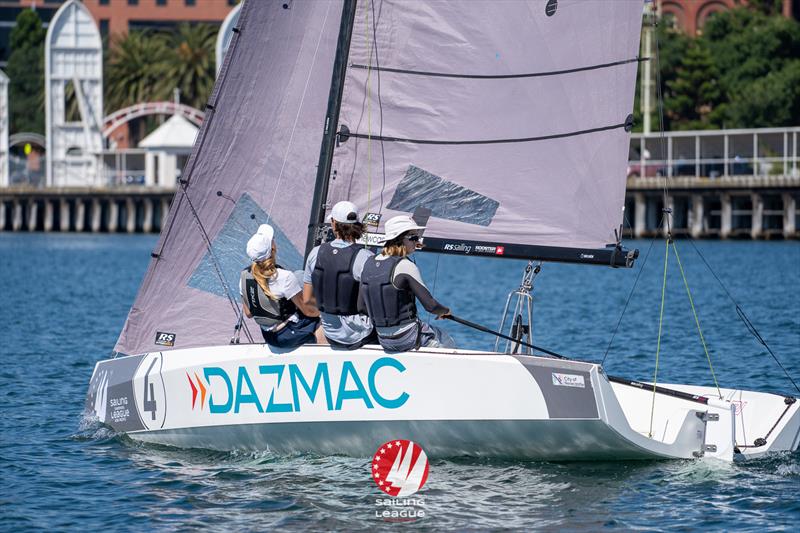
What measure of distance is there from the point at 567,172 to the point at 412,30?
2.06 metres

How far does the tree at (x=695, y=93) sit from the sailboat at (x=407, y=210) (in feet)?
201

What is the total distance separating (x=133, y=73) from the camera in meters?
84.6

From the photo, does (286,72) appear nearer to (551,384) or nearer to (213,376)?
(213,376)

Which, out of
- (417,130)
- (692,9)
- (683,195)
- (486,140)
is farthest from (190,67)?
(486,140)

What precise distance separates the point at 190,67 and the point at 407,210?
235 ft

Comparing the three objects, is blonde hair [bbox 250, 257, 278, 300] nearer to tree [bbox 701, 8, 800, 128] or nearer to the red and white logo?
the red and white logo

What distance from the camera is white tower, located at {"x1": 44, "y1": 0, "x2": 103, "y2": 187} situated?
74.1 m

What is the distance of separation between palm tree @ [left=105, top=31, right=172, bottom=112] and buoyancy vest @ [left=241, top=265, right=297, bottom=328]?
7259cm

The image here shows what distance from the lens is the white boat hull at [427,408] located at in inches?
454

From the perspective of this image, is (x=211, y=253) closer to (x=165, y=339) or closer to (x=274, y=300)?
(x=165, y=339)

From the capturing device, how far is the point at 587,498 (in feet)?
37.7

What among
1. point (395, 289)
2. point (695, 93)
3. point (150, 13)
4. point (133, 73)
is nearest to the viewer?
point (395, 289)

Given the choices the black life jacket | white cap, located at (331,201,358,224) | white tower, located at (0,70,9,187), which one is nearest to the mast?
white cap, located at (331,201,358,224)

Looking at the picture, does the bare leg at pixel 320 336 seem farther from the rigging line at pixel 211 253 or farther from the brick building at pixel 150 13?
the brick building at pixel 150 13
